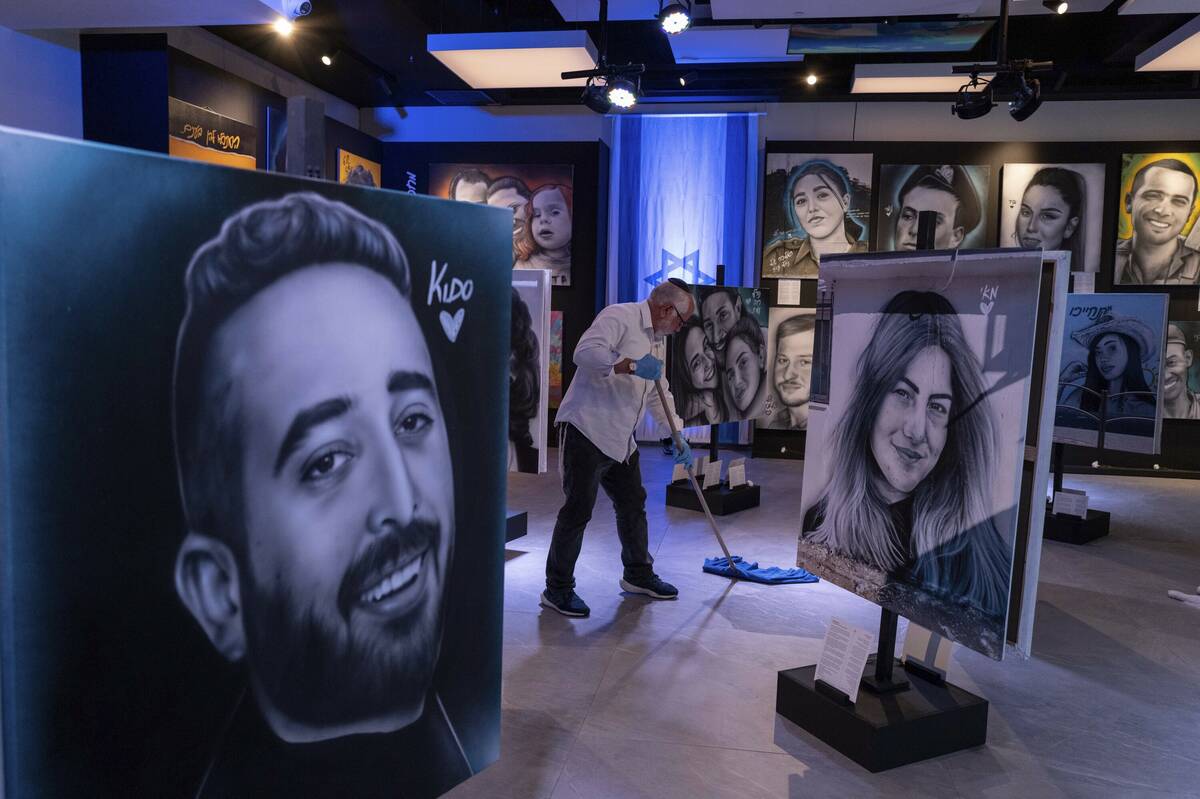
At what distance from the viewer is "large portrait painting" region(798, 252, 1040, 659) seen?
230 cm

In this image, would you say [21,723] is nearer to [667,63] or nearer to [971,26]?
[971,26]

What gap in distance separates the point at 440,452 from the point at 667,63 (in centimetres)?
721

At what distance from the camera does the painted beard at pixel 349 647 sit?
1404 mm

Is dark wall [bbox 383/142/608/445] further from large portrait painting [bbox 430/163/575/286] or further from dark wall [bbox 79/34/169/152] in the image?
dark wall [bbox 79/34/169/152]

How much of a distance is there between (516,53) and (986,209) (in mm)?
4584

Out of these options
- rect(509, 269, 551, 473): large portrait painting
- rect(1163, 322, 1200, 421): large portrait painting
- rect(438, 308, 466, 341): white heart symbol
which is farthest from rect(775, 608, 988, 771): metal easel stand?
rect(1163, 322, 1200, 421): large portrait painting

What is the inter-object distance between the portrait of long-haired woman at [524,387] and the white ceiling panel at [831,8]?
8.52ft

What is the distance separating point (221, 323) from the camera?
4.23ft

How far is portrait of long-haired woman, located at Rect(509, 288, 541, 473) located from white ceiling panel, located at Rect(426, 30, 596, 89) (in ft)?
7.81

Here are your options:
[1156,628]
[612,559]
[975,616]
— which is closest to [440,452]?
[975,616]

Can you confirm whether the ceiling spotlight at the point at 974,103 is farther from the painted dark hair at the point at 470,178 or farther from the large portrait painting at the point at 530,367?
the painted dark hair at the point at 470,178

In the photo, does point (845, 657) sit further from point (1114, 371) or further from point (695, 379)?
point (1114, 371)

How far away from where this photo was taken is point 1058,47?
7.47 metres

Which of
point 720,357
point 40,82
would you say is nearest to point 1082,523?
point 720,357
